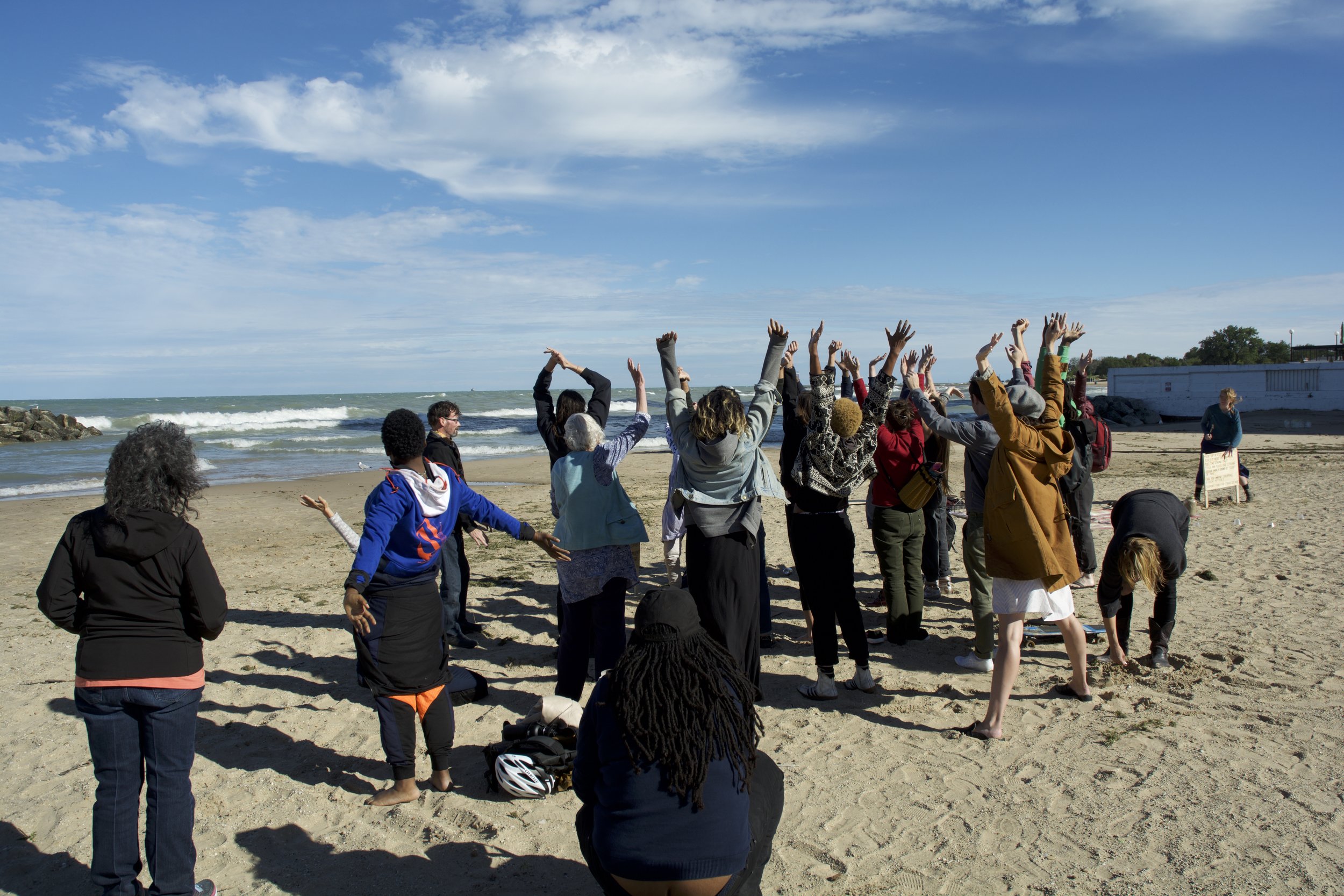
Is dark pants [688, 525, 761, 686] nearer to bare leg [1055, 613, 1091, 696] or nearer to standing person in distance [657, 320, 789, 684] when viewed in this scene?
standing person in distance [657, 320, 789, 684]

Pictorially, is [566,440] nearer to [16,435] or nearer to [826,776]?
[826,776]

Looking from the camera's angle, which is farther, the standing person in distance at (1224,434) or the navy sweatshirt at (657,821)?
the standing person in distance at (1224,434)

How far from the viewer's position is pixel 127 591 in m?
2.90

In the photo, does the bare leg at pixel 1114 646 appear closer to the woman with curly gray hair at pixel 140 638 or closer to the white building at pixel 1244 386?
the woman with curly gray hair at pixel 140 638

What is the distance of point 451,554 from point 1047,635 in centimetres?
455

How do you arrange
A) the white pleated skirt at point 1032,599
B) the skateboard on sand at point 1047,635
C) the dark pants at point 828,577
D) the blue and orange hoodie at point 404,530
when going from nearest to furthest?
1. the blue and orange hoodie at point 404,530
2. the white pleated skirt at point 1032,599
3. the dark pants at point 828,577
4. the skateboard on sand at point 1047,635

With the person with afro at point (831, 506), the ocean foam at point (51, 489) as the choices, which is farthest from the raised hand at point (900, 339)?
the ocean foam at point (51, 489)

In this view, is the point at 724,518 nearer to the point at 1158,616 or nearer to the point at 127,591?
the point at 127,591

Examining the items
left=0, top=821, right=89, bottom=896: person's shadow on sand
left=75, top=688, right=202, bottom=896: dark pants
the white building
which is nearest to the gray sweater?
left=75, top=688, right=202, bottom=896: dark pants

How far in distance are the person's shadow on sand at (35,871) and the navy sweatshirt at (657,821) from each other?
2.56 meters

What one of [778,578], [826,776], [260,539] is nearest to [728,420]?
[826,776]

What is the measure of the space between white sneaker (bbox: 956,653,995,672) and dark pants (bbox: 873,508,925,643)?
0.55 m

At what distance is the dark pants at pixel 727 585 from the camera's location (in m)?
4.27

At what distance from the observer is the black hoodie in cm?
285
